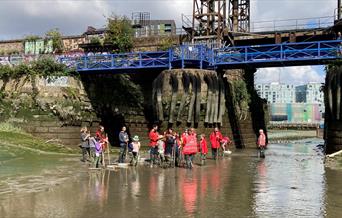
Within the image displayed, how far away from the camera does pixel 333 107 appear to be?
2972 centimetres

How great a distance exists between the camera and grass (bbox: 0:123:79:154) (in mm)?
24781

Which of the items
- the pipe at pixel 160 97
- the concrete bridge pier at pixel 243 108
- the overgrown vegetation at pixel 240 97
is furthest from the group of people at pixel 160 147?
the overgrown vegetation at pixel 240 97

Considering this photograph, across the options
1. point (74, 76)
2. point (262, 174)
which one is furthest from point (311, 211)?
point (74, 76)

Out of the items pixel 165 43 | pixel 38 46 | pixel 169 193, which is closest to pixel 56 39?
pixel 38 46

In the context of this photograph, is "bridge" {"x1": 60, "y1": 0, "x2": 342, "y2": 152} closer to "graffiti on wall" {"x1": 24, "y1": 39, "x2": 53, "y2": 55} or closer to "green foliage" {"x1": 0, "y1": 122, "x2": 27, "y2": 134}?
"green foliage" {"x1": 0, "y1": 122, "x2": 27, "y2": 134}

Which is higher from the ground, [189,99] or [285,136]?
[189,99]

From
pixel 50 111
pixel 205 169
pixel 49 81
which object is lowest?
pixel 205 169

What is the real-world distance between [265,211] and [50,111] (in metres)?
24.1

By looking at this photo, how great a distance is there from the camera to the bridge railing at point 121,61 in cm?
3522

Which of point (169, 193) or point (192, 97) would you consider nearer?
→ point (169, 193)

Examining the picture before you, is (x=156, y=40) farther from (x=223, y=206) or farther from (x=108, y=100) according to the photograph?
(x=223, y=206)

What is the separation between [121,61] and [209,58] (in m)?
6.46

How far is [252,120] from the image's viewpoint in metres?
43.6

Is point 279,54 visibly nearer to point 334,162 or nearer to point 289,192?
point 334,162
